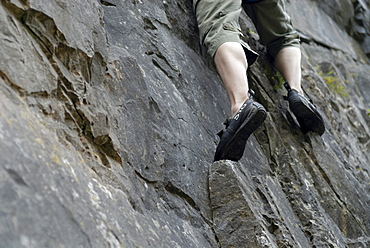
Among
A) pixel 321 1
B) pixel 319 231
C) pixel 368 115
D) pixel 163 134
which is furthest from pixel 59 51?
pixel 321 1

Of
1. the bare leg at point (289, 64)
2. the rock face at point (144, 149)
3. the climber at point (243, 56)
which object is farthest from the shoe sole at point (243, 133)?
the bare leg at point (289, 64)

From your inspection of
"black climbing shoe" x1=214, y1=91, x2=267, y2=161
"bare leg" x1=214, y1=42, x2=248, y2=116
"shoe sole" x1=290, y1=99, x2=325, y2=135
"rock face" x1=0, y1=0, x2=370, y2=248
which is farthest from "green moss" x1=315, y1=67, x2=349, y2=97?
"black climbing shoe" x1=214, y1=91, x2=267, y2=161

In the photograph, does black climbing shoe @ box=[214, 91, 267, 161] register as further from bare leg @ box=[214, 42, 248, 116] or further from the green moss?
the green moss

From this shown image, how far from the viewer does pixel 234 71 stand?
329 cm

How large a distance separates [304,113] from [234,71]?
102 cm

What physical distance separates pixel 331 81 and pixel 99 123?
4.99 metres

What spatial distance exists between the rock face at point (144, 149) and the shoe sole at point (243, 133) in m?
0.12

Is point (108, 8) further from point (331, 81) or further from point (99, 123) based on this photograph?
point (331, 81)

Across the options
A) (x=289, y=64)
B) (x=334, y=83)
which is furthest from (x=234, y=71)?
(x=334, y=83)

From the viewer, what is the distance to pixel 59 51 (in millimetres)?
2248

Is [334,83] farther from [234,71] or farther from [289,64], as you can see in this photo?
[234,71]

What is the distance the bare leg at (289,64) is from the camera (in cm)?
432

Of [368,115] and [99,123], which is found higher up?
[99,123]

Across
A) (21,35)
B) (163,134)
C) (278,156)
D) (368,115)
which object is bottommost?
(368,115)
